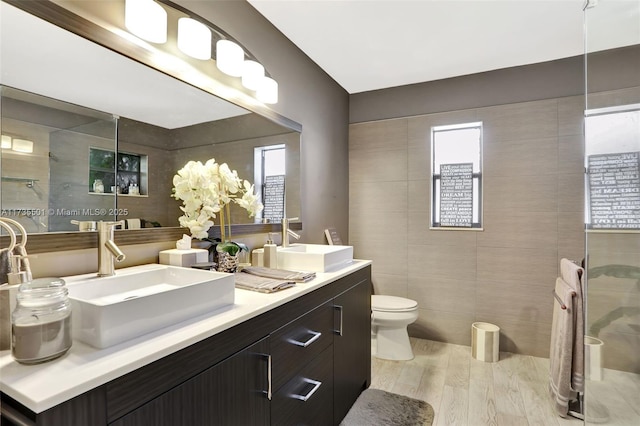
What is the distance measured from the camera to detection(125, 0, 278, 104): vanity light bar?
1.19 metres

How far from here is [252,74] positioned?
179cm

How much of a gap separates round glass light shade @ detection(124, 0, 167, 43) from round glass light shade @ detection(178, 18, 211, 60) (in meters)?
0.10

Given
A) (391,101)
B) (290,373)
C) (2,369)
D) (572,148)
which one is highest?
(391,101)

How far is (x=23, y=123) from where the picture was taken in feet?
3.02

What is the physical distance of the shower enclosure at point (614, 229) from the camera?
1.63 metres

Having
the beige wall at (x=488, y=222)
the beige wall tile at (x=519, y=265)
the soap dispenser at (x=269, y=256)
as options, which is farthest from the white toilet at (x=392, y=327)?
the soap dispenser at (x=269, y=256)

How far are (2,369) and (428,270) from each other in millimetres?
2914

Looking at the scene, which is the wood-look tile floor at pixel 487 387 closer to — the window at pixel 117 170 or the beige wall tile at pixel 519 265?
the beige wall tile at pixel 519 265

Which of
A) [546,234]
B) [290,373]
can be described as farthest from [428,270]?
[290,373]

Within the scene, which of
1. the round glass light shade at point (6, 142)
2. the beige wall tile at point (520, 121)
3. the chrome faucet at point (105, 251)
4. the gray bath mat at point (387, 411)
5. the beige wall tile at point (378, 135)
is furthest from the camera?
the beige wall tile at point (378, 135)

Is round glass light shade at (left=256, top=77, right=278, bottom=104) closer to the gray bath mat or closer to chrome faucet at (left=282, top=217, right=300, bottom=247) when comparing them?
chrome faucet at (left=282, top=217, right=300, bottom=247)

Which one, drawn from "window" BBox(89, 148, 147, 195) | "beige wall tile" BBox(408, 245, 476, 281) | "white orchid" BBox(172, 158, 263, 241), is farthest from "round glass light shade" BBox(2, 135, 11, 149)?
"beige wall tile" BBox(408, 245, 476, 281)

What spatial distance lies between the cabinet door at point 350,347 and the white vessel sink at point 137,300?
78 cm

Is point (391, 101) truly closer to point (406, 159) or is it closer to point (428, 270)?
point (406, 159)
